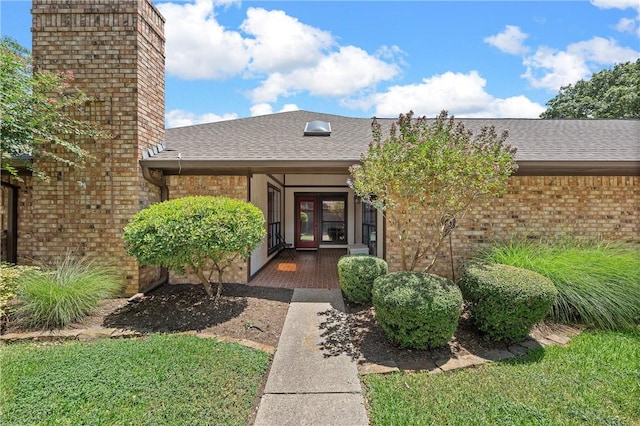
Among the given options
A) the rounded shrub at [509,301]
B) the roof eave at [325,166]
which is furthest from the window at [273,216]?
the rounded shrub at [509,301]

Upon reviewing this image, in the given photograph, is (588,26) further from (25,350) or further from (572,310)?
(25,350)

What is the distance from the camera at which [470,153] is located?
13.9 ft

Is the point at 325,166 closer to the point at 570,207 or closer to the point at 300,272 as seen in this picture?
the point at 300,272

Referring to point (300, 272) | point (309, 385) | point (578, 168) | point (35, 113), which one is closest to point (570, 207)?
point (578, 168)

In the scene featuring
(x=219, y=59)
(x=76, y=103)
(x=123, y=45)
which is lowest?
(x=76, y=103)

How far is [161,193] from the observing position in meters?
6.16

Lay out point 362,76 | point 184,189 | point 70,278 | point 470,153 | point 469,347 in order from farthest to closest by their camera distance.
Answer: point 362,76 → point 184,189 → point 70,278 → point 470,153 → point 469,347

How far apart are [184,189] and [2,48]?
333cm

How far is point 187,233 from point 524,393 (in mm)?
4428

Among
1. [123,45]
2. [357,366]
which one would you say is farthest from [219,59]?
[357,366]

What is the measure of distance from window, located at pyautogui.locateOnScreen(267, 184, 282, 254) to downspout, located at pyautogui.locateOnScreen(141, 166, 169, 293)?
3.11 meters

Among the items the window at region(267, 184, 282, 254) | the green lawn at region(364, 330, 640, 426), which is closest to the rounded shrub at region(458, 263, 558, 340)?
the green lawn at region(364, 330, 640, 426)

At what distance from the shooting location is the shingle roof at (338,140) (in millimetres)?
5750

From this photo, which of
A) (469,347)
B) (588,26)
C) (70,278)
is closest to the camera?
(469,347)
